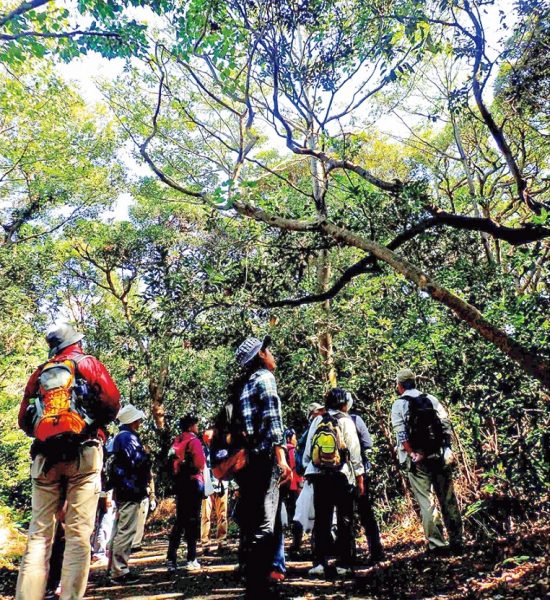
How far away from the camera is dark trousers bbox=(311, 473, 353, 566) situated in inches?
182

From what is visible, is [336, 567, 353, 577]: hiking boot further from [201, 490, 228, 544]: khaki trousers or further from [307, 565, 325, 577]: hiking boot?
[201, 490, 228, 544]: khaki trousers

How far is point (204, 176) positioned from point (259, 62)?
4.76 m

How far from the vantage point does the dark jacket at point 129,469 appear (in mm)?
5398

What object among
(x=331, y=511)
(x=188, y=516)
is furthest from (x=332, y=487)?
(x=188, y=516)

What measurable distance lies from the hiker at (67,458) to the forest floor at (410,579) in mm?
1628

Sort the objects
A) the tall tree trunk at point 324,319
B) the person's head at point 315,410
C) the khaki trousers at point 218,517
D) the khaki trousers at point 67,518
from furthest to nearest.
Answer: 1. the tall tree trunk at point 324,319
2. the khaki trousers at point 218,517
3. the person's head at point 315,410
4. the khaki trousers at point 67,518

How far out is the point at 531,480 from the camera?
3.51 metres

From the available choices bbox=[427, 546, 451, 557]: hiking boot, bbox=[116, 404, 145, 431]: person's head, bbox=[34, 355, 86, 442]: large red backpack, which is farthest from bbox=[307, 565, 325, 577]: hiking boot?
bbox=[34, 355, 86, 442]: large red backpack

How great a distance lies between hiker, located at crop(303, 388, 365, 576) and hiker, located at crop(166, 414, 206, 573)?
175 cm

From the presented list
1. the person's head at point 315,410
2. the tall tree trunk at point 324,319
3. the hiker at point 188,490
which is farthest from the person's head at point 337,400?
the tall tree trunk at point 324,319

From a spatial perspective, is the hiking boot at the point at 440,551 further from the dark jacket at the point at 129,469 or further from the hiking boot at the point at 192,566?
A: the dark jacket at the point at 129,469

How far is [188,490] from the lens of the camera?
5941 mm

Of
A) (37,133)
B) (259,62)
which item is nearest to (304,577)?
(259,62)

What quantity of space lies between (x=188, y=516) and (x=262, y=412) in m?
3.13
